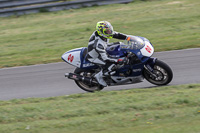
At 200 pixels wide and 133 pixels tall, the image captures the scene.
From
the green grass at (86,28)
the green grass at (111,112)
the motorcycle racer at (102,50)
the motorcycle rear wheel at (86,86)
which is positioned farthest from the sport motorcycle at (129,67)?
the green grass at (86,28)

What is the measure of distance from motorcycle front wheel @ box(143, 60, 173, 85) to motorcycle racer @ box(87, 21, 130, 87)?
690 mm

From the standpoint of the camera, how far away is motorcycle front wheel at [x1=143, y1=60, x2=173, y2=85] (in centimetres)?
795

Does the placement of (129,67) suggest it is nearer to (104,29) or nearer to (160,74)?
(160,74)

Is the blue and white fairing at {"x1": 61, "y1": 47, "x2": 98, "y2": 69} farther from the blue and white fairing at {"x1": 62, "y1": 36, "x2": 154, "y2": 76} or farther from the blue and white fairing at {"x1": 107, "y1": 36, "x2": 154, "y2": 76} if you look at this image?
the blue and white fairing at {"x1": 107, "y1": 36, "x2": 154, "y2": 76}

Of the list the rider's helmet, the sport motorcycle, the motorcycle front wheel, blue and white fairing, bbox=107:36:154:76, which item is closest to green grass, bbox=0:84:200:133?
the motorcycle front wheel

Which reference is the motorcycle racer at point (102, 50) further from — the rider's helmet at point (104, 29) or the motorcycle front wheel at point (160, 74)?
the motorcycle front wheel at point (160, 74)

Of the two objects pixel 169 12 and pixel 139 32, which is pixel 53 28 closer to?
pixel 139 32

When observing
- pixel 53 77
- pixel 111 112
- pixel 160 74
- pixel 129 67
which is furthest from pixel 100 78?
pixel 53 77

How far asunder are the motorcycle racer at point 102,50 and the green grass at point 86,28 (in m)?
3.67

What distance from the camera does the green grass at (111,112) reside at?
5781 millimetres

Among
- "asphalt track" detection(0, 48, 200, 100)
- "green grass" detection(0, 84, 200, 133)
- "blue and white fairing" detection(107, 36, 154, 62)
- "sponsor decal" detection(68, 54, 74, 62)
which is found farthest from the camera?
"asphalt track" detection(0, 48, 200, 100)

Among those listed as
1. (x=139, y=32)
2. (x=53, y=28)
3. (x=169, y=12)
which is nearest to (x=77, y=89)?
(x=139, y=32)

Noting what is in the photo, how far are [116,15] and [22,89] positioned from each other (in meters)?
8.65

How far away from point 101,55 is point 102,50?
12 centimetres
